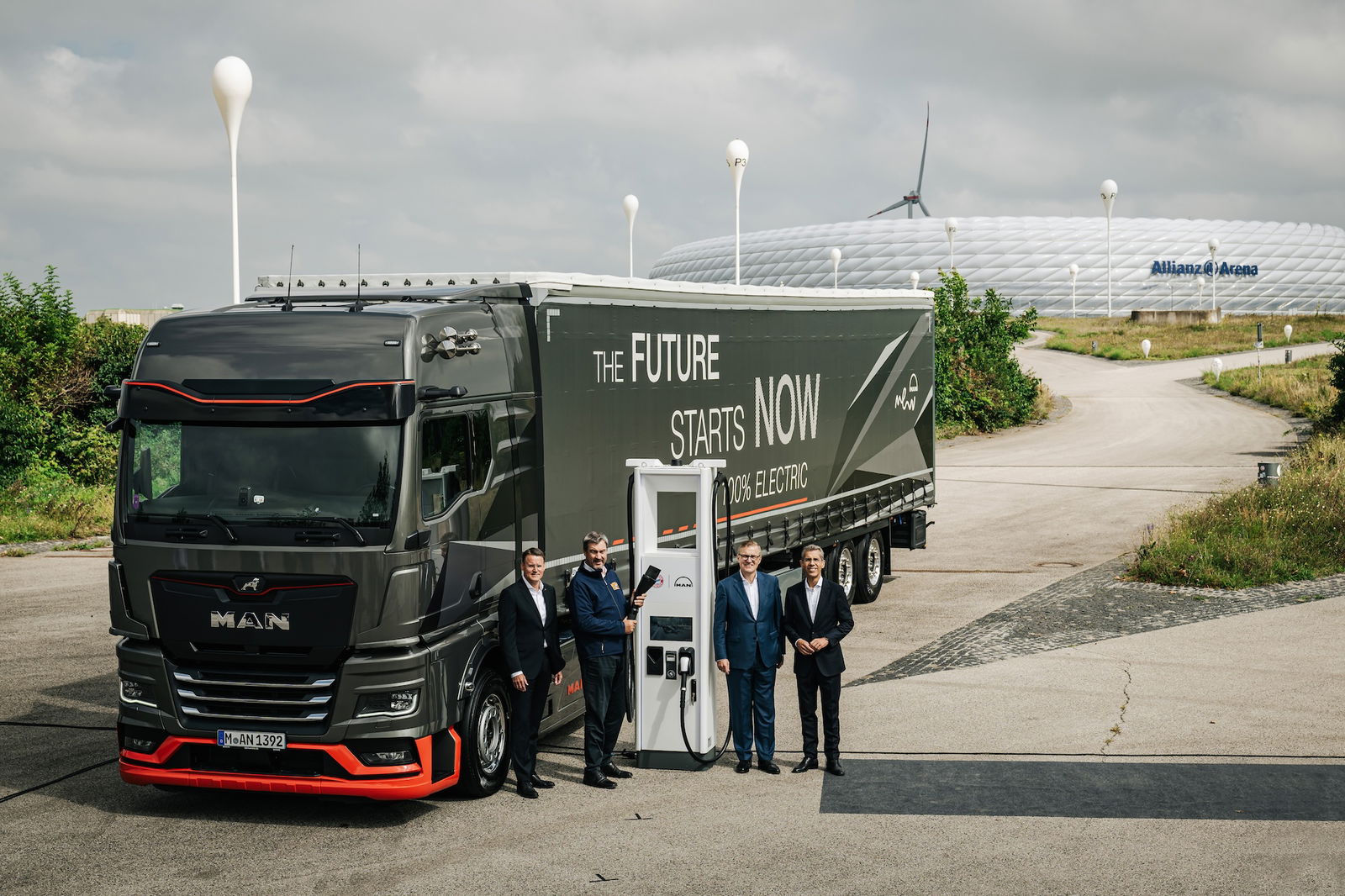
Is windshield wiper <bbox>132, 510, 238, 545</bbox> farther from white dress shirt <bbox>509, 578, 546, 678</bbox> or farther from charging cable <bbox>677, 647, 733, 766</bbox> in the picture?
charging cable <bbox>677, 647, 733, 766</bbox>

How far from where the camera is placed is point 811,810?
361 inches

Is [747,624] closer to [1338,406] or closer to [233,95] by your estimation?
[233,95]

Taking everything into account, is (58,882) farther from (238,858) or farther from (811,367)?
(811,367)

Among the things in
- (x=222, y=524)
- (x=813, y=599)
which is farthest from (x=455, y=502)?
(x=813, y=599)

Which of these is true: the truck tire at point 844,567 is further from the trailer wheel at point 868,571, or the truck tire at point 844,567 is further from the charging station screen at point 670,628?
the charging station screen at point 670,628

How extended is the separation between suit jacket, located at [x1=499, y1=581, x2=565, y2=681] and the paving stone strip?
4.46 metres

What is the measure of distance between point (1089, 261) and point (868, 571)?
123 m

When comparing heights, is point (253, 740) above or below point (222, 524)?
below

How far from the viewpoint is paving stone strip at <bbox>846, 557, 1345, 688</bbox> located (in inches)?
559

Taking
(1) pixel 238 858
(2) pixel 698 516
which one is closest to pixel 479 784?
(1) pixel 238 858

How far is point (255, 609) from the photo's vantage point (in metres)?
8.51

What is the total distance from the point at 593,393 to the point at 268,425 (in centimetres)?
310

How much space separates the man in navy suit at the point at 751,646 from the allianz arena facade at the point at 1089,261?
123m

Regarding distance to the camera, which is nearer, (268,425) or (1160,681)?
(268,425)
